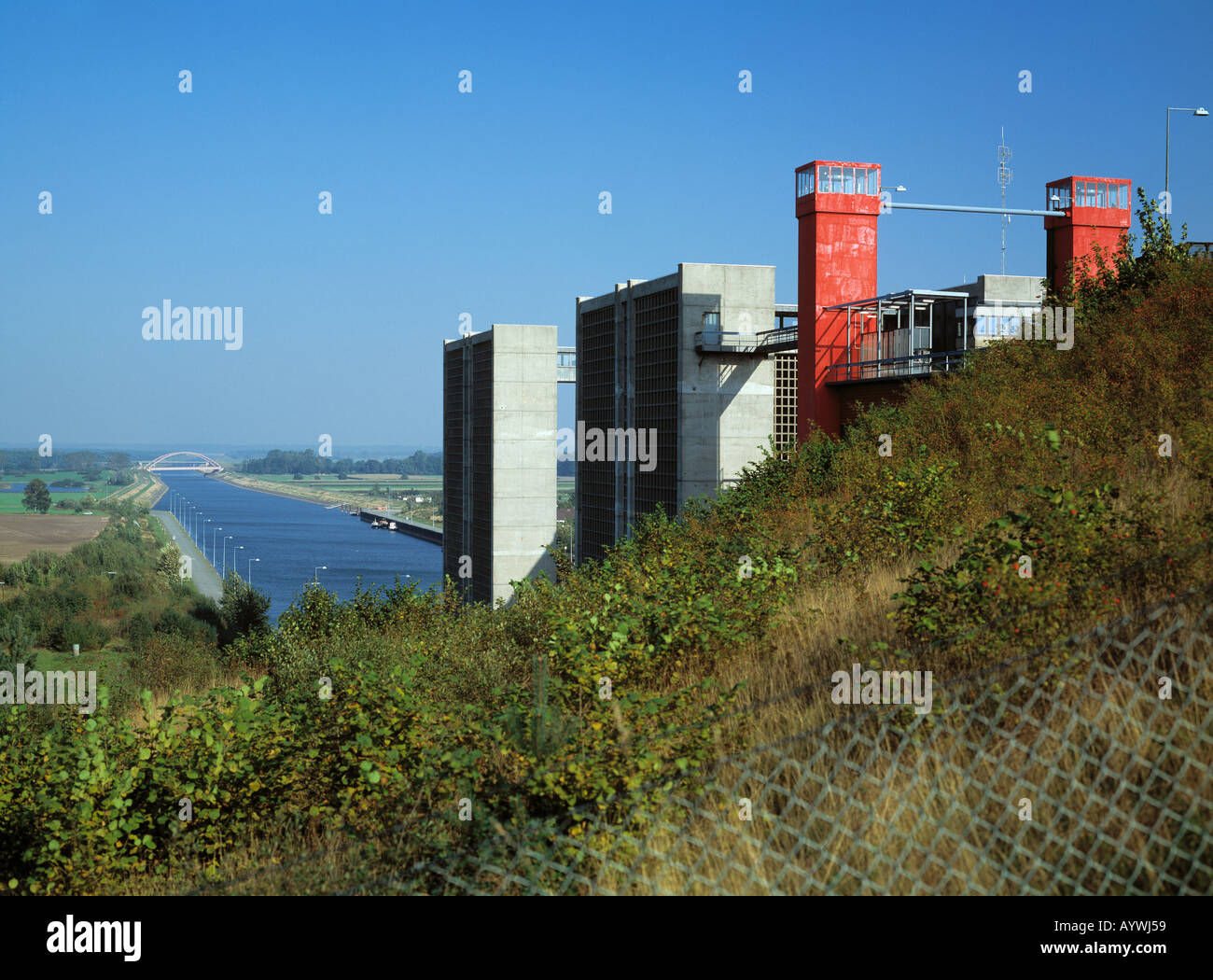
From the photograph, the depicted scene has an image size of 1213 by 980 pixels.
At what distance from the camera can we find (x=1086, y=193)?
70.5 ft

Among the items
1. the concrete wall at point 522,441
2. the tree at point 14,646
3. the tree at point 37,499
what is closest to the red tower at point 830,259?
the concrete wall at point 522,441

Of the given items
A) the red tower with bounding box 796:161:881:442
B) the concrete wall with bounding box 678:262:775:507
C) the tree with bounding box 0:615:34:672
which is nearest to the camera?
the red tower with bounding box 796:161:881:442

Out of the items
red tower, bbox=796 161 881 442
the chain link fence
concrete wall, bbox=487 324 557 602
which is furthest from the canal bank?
the chain link fence

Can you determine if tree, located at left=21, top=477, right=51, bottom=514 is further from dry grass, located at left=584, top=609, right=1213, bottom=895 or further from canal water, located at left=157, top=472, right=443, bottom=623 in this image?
dry grass, located at left=584, top=609, right=1213, bottom=895

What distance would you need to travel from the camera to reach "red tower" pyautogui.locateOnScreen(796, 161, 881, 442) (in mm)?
21156

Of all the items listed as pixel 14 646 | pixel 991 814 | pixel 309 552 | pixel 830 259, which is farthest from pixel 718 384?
pixel 309 552

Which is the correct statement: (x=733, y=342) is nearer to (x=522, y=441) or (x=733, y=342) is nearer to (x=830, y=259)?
(x=830, y=259)

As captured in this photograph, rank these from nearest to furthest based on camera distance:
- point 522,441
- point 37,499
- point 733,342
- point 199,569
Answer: point 733,342 → point 522,441 → point 199,569 → point 37,499

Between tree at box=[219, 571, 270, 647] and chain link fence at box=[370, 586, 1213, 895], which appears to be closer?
chain link fence at box=[370, 586, 1213, 895]

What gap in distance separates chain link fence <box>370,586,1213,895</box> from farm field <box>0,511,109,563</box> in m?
105

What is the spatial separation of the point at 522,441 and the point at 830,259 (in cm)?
2764

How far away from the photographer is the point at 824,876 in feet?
→ 12.8
